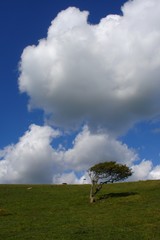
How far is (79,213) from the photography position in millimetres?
62344

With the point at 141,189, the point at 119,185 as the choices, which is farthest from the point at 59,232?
the point at 119,185

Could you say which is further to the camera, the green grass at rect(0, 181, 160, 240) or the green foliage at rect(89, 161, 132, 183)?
the green foliage at rect(89, 161, 132, 183)

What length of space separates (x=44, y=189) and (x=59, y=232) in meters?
54.6

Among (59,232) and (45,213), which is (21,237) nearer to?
(59,232)

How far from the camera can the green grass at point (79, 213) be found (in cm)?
4412

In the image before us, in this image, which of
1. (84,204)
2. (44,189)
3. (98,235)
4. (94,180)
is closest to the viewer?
(98,235)

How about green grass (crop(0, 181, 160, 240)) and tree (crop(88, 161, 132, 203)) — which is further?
tree (crop(88, 161, 132, 203))

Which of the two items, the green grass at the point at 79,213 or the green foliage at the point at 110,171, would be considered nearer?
the green grass at the point at 79,213

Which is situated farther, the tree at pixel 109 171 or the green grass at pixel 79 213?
the tree at pixel 109 171

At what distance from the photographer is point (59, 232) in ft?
148

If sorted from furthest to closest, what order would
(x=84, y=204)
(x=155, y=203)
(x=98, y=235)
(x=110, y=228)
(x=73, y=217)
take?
(x=84, y=204) → (x=155, y=203) → (x=73, y=217) → (x=110, y=228) → (x=98, y=235)

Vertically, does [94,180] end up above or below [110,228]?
above

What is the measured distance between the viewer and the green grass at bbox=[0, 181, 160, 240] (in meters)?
44.1

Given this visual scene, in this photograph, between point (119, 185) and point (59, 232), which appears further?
point (119, 185)
